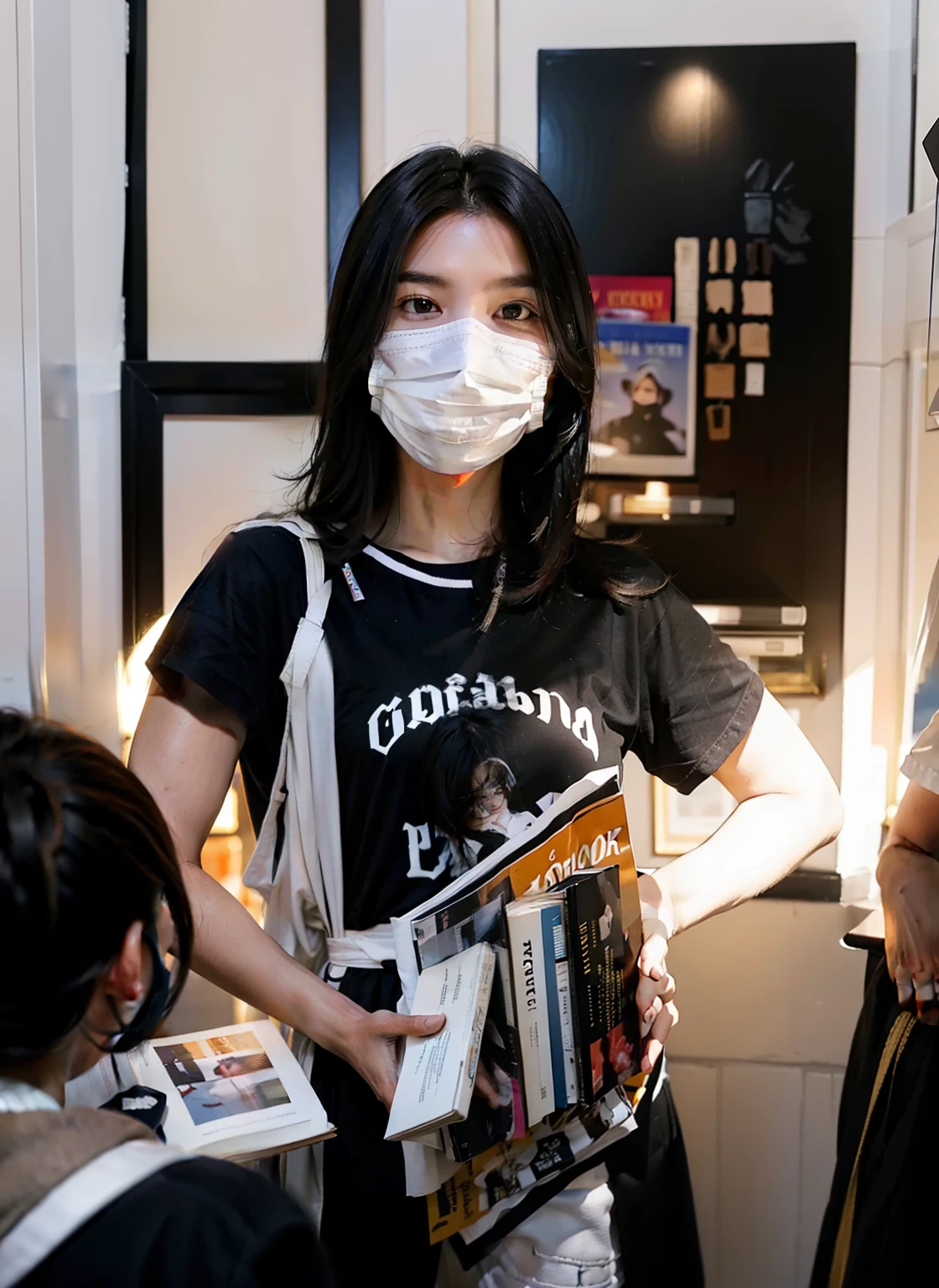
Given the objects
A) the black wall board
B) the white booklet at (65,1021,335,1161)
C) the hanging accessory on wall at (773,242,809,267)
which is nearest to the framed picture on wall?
the black wall board

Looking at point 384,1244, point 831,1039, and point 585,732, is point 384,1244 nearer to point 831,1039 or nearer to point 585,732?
point 585,732

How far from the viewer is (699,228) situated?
1.99 meters

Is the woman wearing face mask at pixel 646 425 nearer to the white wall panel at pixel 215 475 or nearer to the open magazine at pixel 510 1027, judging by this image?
the white wall panel at pixel 215 475

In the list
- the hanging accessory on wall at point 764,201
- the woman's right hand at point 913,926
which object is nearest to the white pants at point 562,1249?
the woman's right hand at point 913,926

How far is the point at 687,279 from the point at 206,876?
4.34ft

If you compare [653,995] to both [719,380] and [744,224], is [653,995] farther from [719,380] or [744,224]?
[744,224]

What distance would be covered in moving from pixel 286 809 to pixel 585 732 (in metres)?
0.35

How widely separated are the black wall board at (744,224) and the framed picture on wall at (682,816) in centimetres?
31

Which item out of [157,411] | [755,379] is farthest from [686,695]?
[157,411]

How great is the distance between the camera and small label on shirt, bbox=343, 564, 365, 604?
131cm

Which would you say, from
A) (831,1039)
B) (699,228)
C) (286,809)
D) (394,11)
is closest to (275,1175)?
(286,809)

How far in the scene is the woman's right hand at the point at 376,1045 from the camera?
44.0 inches

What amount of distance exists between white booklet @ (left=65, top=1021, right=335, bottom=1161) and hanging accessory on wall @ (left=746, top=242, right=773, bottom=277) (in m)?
1.49

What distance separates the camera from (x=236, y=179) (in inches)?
74.7
